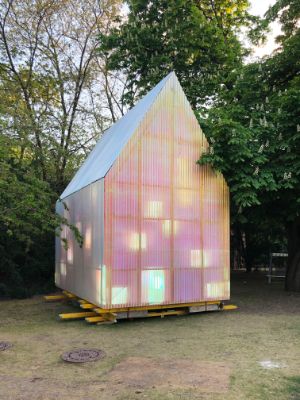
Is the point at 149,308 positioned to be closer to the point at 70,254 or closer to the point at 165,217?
the point at 165,217

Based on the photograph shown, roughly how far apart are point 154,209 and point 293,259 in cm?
727

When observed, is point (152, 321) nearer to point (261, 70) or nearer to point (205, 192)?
point (205, 192)

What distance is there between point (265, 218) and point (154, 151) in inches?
211

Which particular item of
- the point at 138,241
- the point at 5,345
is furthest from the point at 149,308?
the point at 5,345

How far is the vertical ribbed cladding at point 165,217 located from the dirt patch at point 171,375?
3.09 metres

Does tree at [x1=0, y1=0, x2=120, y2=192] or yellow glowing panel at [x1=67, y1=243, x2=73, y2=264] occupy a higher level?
tree at [x1=0, y1=0, x2=120, y2=192]

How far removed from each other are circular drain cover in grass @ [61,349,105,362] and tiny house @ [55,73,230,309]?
6.92ft

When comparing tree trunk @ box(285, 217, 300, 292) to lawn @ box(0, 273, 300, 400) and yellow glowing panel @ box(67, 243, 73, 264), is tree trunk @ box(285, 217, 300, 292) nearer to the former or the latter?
lawn @ box(0, 273, 300, 400)

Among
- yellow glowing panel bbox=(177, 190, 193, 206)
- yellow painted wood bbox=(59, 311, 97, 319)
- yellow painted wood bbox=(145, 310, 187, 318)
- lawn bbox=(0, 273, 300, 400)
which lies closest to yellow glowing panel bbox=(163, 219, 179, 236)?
yellow glowing panel bbox=(177, 190, 193, 206)

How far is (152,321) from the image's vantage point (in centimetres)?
990

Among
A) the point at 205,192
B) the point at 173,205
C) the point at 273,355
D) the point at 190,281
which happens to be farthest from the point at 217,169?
the point at 273,355

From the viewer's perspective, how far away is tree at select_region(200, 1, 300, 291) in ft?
35.2

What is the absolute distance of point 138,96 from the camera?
1956 centimetres

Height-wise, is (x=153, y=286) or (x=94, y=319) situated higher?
(x=153, y=286)
